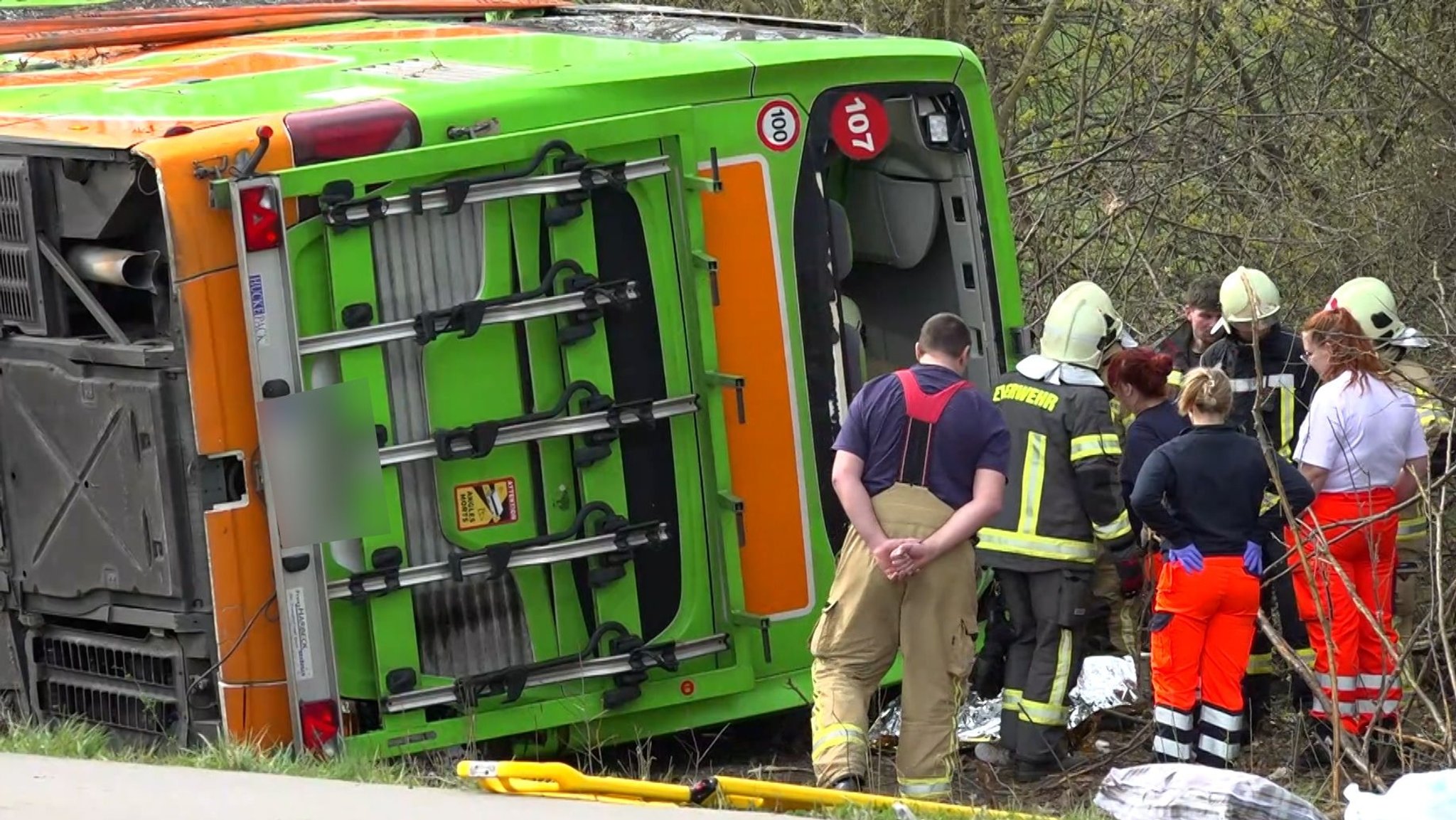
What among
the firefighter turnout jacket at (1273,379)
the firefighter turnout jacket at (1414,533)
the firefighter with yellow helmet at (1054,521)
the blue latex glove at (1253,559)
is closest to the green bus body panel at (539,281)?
the firefighter with yellow helmet at (1054,521)

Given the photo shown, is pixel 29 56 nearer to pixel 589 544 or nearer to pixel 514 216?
pixel 514 216

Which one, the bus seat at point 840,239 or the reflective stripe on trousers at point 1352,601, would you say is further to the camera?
the bus seat at point 840,239

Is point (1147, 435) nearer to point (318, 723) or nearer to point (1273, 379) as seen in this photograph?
point (1273, 379)

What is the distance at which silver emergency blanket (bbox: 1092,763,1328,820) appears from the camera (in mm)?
4598

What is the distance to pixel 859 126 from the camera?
674 centimetres

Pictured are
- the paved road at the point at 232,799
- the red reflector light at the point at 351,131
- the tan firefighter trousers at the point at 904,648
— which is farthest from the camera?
the tan firefighter trousers at the point at 904,648

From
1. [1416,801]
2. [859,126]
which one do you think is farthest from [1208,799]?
[859,126]

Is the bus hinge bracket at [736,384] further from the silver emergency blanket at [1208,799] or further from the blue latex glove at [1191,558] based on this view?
the silver emergency blanket at [1208,799]

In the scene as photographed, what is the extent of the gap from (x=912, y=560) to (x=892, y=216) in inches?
69.2

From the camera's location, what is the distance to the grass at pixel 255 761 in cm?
479

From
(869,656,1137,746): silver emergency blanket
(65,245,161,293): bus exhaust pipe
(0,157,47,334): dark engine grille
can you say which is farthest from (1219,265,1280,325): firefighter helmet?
(0,157,47,334): dark engine grille

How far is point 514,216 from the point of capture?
586cm

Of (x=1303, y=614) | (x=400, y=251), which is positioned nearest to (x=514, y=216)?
(x=400, y=251)

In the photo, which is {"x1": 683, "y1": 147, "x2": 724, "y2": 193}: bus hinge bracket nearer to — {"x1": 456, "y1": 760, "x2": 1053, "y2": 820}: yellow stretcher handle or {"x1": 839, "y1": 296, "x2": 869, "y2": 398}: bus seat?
{"x1": 839, "y1": 296, "x2": 869, "y2": 398}: bus seat
